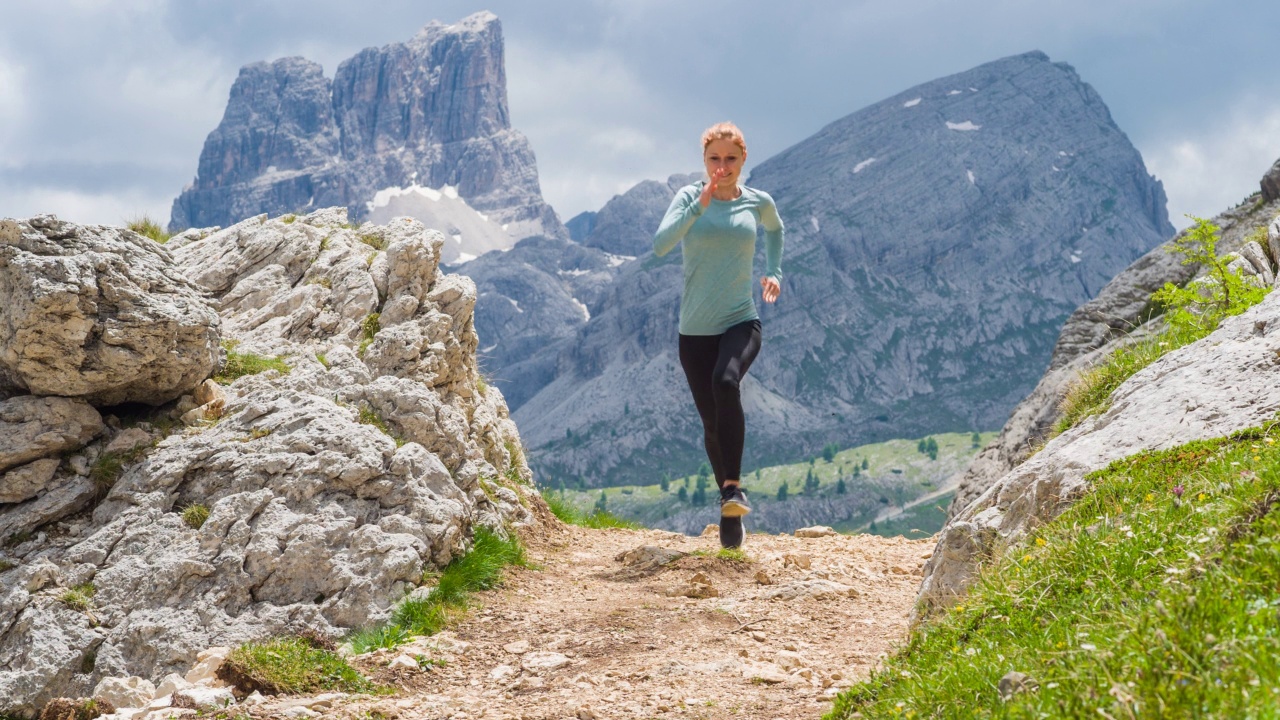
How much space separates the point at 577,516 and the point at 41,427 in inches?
303

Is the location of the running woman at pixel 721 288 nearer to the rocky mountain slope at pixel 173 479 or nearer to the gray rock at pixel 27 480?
the rocky mountain slope at pixel 173 479

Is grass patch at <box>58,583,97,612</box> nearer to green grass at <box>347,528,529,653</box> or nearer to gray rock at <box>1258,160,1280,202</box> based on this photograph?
green grass at <box>347,528,529,653</box>

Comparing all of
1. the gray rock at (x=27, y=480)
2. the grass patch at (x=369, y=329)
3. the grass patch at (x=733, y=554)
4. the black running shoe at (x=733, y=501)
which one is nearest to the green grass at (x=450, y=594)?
the grass patch at (x=733, y=554)

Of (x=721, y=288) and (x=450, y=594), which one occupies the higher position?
(x=721, y=288)

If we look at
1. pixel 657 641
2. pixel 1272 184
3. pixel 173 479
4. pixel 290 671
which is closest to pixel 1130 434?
pixel 657 641

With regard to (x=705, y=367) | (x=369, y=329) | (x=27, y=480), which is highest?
(x=369, y=329)

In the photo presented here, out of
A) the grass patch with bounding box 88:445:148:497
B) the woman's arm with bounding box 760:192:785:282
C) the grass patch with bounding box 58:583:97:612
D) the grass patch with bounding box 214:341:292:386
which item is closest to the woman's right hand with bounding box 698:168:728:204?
the woman's arm with bounding box 760:192:785:282

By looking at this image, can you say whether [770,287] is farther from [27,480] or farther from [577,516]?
[27,480]

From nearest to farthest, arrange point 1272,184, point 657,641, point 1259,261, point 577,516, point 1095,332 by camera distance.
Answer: point 657,641 → point 1259,261 → point 577,516 → point 1095,332 → point 1272,184

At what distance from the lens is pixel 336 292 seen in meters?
14.1

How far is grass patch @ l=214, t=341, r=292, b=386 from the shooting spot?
11.5 m

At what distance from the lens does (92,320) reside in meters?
9.81

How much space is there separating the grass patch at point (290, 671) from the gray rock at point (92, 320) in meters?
4.10

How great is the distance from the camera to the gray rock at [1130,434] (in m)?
5.94
